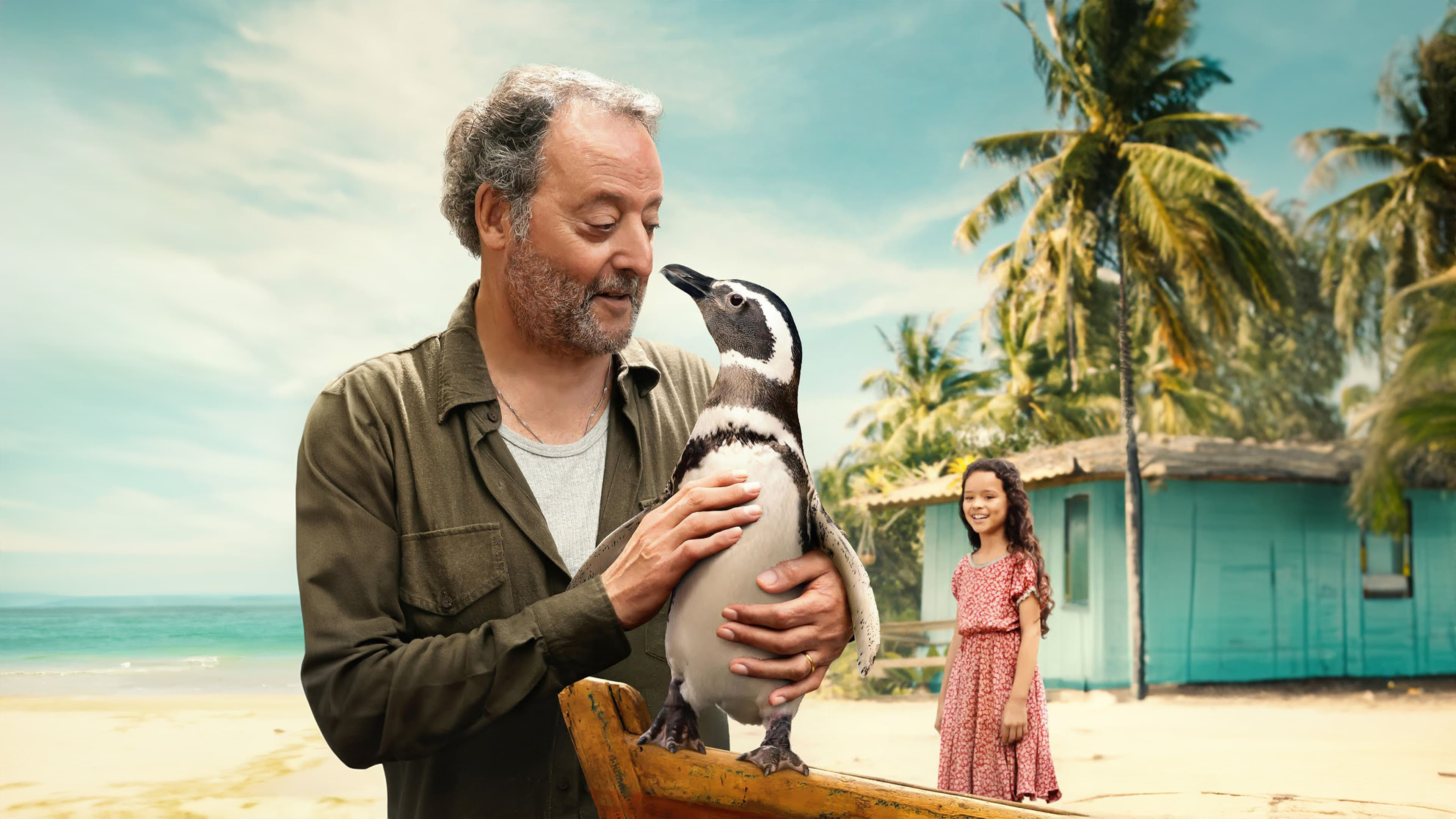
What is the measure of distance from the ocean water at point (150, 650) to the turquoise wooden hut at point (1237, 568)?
19788mm

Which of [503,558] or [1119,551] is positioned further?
[1119,551]

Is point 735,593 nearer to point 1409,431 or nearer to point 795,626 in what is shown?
point 795,626

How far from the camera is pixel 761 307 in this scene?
190 centimetres

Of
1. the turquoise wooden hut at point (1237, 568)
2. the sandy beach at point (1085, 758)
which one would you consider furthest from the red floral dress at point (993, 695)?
the turquoise wooden hut at point (1237, 568)

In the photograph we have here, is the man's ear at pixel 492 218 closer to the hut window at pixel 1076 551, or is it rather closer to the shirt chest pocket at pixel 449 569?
the shirt chest pocket at pixel 449 569

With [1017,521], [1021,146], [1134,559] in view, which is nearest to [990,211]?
[1021,146]

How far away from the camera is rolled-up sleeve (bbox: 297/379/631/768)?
1.81 m

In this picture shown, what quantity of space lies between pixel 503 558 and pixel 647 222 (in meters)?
0.75

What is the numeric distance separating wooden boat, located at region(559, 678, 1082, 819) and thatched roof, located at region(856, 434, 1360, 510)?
48.4ft

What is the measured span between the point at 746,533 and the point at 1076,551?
1724cm

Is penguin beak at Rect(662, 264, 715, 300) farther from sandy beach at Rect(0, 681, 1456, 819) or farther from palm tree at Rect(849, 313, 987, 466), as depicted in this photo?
palm tree at Rect(849, 313, 987, 466)

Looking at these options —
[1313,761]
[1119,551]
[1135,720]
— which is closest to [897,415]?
[1119,551]

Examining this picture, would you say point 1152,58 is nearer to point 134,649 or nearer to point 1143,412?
point 1143,412

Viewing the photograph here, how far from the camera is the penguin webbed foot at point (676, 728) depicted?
1747mm
